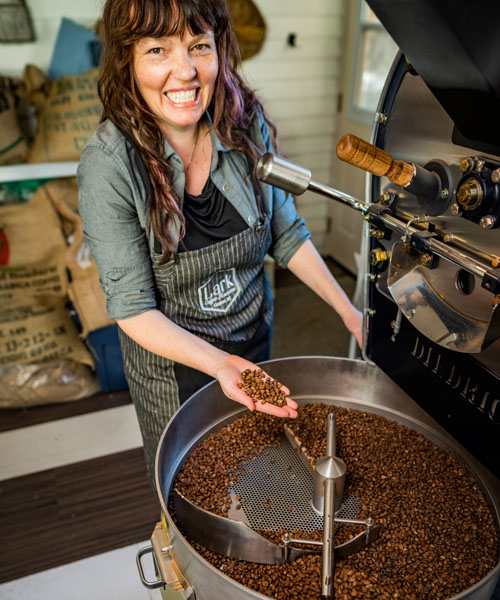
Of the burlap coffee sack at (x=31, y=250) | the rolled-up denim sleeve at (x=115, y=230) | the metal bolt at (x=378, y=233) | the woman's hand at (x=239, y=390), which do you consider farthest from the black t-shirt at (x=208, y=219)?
the burlap coffee sack at (x=31, y=250)

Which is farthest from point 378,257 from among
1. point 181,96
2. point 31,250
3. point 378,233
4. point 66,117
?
point 66,117

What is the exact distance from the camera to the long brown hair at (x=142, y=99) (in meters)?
0.97

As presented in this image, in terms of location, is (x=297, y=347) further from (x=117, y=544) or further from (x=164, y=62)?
(x=164, y=62)

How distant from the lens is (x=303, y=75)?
3400 millimetres

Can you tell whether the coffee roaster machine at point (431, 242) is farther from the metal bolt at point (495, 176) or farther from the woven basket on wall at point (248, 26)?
the woven basket on wall at point (248, 26)

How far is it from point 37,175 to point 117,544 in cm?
160

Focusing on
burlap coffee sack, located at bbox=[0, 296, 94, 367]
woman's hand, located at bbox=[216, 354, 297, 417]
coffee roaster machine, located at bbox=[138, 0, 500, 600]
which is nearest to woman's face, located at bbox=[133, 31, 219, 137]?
coffee roaster machine, located at bbox=[138, 0, 500, 600]

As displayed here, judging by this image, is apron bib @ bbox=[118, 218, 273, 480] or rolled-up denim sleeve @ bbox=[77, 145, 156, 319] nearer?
rolled-up denim sleeve @ bbox=[77, 145, 156, 319]

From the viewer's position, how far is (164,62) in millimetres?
1021

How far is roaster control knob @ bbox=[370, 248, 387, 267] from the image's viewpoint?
2.95 ft

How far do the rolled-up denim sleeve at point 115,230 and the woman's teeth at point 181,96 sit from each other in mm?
168

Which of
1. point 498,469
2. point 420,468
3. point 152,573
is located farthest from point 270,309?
point 152,573

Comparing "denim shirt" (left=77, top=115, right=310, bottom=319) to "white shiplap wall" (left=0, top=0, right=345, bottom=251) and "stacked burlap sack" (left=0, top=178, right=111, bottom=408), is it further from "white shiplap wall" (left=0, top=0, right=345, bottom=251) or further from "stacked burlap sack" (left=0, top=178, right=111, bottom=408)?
"white shiplap wall" (left=0, top=0, right=345, bottom=251)

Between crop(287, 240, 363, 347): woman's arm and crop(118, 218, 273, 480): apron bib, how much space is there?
0.09 m
